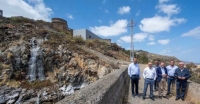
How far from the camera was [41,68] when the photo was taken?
25.4 metres

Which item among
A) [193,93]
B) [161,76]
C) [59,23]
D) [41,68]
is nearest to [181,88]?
[193,93]

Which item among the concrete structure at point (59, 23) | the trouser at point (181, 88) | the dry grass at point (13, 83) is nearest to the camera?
the trouser at point (181, 88)

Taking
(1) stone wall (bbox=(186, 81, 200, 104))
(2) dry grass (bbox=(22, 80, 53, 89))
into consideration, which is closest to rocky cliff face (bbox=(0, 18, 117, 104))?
(2) dry grass (bbox=(22, 80, 53, 89))

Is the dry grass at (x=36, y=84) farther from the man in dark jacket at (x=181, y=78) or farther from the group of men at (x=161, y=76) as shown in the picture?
the man in dark jacket at (x=181, y=78)

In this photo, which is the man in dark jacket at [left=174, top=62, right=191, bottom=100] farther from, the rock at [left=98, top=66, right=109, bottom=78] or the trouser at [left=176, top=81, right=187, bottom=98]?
the rock at [left=98, top=66, right=109, bottom=78]

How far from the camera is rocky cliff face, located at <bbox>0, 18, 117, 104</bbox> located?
20144mm

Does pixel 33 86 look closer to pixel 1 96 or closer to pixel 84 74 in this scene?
pixel 1 96

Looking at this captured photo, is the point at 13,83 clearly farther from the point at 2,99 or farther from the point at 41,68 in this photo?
the point at 41,68

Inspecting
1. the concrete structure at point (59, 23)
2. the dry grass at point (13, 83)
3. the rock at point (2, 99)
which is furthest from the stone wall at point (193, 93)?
the concrete structure at point (59, 23)

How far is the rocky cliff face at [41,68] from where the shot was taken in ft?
66.1

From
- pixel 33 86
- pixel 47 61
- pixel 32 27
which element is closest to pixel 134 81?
pixel 33 86

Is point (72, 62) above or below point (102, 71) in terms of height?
above

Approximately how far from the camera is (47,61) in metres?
25.6

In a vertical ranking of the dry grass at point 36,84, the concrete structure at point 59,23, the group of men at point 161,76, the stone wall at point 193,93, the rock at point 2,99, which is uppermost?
the concrete structure at point 59,23
